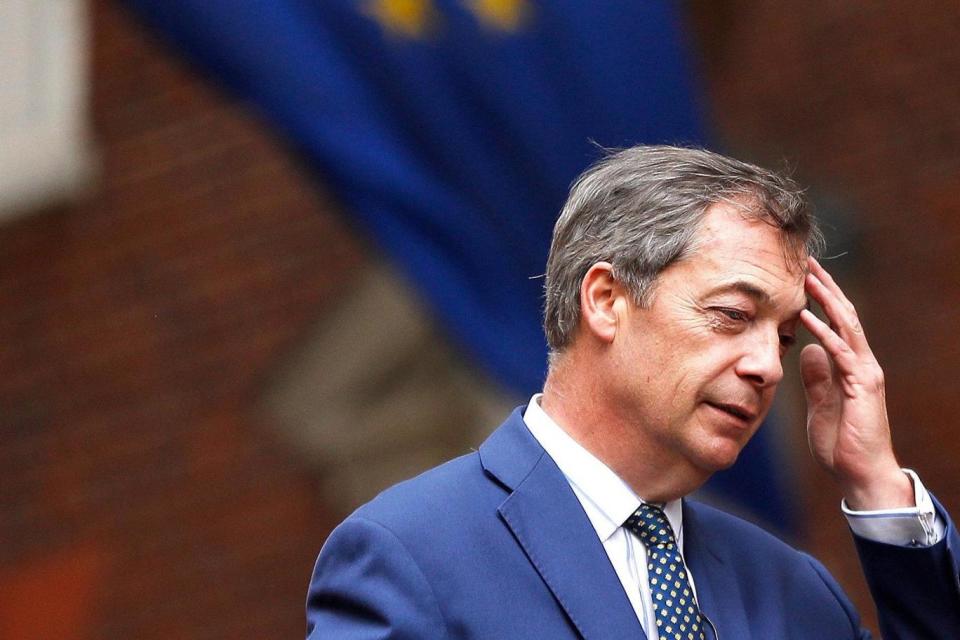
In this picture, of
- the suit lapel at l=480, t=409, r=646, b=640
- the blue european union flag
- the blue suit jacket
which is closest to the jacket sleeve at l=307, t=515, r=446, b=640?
the blue suit jacket

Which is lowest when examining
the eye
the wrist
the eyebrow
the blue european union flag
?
the wrist

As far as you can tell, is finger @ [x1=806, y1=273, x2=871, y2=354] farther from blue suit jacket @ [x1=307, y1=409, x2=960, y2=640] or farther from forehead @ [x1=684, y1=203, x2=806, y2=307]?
blue suit jacket @ [x1=307, y1=409, x2=960, y2=640]

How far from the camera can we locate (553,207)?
432 cm

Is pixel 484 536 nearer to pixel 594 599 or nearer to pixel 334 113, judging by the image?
pixel 594 599

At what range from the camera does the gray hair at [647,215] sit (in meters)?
2.75

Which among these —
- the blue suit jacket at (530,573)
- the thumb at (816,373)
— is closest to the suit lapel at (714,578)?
the blue suit jacket at (530,573)

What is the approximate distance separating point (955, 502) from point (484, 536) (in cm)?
269

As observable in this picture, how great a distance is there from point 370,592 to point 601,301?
66 cm

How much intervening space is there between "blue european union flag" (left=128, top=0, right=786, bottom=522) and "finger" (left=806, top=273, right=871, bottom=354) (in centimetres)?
140

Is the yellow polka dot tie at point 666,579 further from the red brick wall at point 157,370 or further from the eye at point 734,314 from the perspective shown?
the red brick wall at point 157,370

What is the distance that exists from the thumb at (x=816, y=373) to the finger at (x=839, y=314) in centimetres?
10

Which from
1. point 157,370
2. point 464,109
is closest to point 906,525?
point 464,109

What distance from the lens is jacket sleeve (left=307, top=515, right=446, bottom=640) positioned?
2.39 metres

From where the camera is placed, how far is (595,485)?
2713 millimetres
